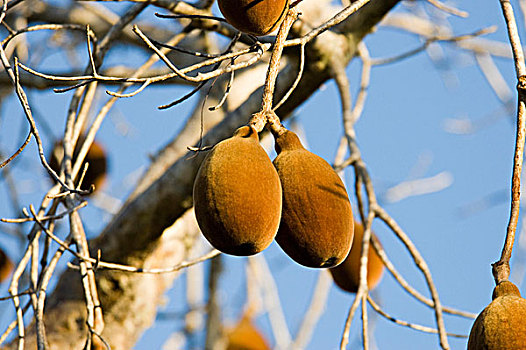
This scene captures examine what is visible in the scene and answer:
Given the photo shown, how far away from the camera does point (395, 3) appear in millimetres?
1438

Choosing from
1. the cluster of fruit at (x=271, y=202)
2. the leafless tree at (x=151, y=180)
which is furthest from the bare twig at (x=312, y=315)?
the cluster of fruit at (x=271, y=202)

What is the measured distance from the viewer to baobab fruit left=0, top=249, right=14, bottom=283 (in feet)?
5.24

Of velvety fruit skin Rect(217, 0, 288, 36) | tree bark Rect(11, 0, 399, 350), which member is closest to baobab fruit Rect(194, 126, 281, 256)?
velvety fruit skin Rect(217, 0, 288, 36)

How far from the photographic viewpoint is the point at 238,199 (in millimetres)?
680

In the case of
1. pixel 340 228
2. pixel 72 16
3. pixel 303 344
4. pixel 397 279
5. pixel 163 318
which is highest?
pixel 72 16

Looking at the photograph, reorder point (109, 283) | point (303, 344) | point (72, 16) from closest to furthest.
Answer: point (109, 283)
point (72, 16)
point (303, 344)

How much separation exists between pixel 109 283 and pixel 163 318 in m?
0.74

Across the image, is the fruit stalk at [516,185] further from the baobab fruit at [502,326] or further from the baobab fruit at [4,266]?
the baobab fruit at [4,266]

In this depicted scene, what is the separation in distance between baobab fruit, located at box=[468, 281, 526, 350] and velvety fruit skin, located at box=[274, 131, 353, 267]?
164mm

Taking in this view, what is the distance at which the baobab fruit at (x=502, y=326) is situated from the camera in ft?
2.11

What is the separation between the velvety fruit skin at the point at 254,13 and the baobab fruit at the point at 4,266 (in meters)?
1.05

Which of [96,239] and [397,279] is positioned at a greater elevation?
[96,239]

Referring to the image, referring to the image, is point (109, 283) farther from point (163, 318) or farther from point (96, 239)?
point (163, 318)

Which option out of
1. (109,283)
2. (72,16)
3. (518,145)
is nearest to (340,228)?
(518,145)
